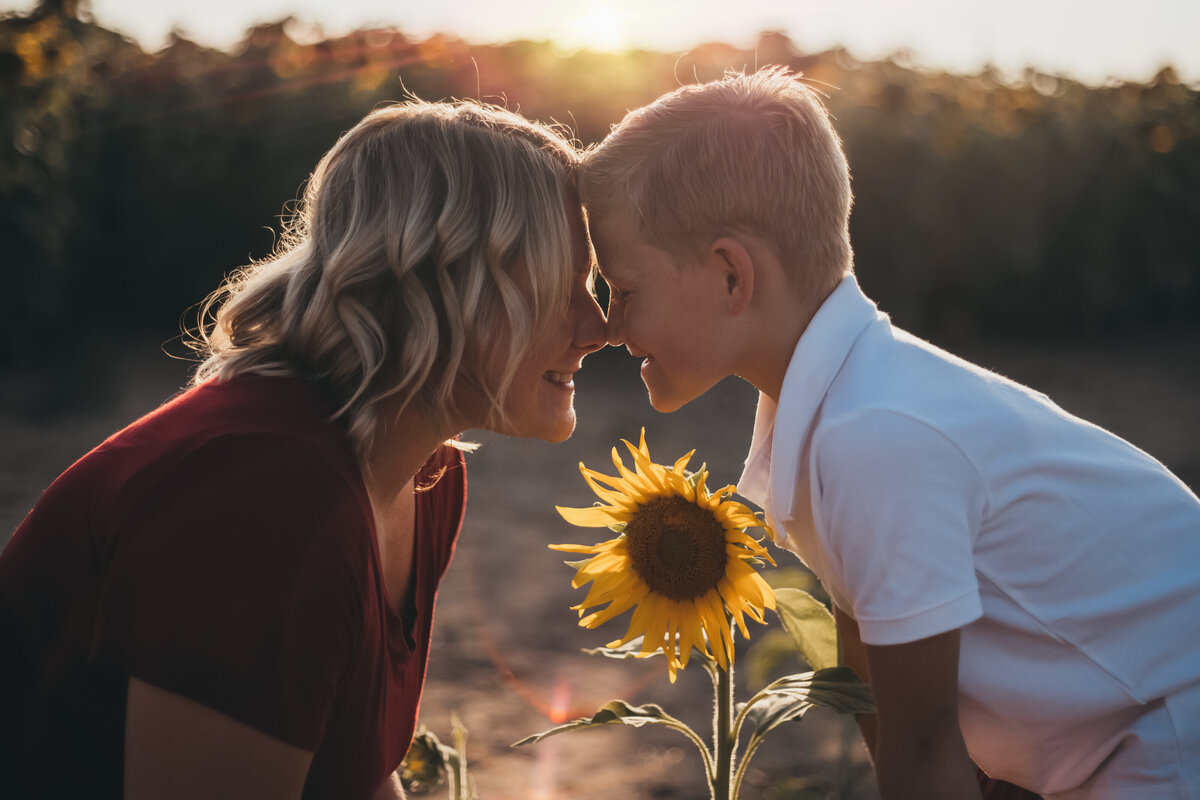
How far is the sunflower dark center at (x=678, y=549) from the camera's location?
180 cm

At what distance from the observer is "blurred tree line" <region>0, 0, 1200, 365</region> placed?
8.28 m

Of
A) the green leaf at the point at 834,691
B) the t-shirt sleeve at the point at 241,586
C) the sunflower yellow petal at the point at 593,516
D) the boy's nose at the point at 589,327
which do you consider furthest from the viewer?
the boy's nose at the point at 589,327

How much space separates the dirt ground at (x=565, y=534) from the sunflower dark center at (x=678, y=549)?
786 mm

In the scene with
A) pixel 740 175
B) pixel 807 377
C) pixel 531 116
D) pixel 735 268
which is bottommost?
pixel 531 116

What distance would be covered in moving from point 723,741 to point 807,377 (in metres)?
0.61

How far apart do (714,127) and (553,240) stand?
343mm

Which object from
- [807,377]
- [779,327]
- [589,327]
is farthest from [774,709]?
[589,327]

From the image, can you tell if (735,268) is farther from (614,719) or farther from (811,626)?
(614,719)

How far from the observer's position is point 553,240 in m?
1.91

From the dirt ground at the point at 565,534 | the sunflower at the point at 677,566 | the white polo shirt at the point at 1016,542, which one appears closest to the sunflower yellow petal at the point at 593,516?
the sunflower at the point at 677,566

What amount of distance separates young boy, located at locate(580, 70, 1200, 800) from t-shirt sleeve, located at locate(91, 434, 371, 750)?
2.24ft

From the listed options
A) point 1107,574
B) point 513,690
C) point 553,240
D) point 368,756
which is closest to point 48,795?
point 368,756

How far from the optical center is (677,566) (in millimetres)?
1803

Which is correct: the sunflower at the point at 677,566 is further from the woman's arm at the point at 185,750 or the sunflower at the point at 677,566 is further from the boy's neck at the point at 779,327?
the woman's arm at the point at 185,750
